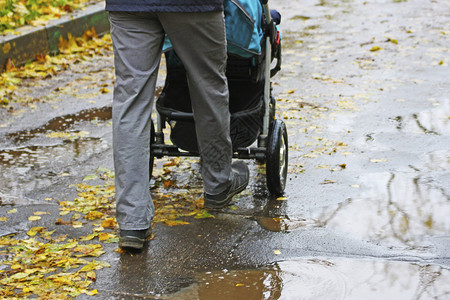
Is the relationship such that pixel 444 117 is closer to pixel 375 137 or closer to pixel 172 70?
pixel 375 137

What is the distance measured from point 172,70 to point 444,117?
9.38 ft

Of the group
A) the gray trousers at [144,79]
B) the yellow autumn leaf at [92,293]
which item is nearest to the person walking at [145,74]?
the gray trousers at [144,79]

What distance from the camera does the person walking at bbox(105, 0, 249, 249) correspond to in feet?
12.2

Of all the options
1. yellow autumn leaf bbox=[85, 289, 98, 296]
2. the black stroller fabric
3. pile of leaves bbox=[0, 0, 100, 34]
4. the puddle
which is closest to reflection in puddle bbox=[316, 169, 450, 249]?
the black stroller fabric

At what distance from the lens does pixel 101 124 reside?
6.57 m

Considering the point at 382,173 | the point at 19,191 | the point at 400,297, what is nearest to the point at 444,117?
the point at 382,173

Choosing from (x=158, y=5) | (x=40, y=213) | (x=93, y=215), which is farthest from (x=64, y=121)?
(x=158, y=5)

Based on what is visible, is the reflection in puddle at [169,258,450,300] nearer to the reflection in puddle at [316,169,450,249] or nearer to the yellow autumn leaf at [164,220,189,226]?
the reflection in puddle at [316,169,450,249]

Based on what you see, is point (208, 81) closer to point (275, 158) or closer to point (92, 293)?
point (275, 158)

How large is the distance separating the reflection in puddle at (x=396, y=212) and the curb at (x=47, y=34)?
497cm

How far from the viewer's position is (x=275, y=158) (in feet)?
14.8

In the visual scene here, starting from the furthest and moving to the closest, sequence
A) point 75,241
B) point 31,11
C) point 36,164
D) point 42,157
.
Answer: point 31,11 → point 42,157 → point 36,164 → point 75,241

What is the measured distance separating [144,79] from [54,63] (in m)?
5.30

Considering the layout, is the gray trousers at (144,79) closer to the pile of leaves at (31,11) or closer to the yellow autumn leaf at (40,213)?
the yellow autumn leaf at (40,213)
